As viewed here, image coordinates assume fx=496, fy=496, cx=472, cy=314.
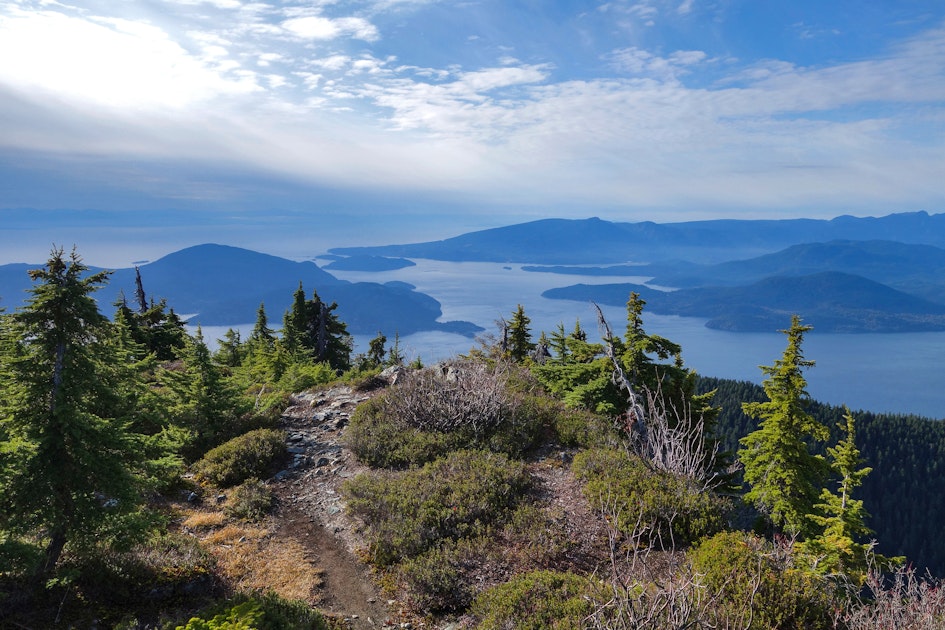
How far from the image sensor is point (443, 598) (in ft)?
27.0

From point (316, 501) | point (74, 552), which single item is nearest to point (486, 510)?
point (316, 501)

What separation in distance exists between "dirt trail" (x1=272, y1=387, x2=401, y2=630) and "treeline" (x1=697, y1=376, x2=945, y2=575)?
82408 millimetres

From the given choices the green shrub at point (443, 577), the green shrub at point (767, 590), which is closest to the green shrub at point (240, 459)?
the green shrub at point (443, 577)

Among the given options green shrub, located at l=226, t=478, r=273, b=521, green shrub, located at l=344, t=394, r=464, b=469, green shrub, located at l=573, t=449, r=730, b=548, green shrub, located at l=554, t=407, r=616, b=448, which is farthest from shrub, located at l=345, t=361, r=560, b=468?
green shrub, located at l=573, t=449, r=730, b=548

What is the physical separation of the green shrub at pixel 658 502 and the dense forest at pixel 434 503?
2.3 inches

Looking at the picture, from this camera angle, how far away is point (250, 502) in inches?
451

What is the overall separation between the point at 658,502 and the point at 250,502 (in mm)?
8928

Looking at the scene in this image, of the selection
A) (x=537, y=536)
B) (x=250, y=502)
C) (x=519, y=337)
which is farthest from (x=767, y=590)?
(x=519, y=337)

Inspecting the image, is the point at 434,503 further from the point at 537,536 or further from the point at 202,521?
the point at 202,521

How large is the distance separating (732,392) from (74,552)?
440ft

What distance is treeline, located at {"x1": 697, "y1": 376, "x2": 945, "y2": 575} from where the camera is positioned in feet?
295

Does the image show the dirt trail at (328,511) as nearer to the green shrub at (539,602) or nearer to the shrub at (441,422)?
the shrub at (441,422)

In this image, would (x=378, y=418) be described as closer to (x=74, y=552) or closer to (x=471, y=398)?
(x=471, y=398)

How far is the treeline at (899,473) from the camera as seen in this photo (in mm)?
90062
